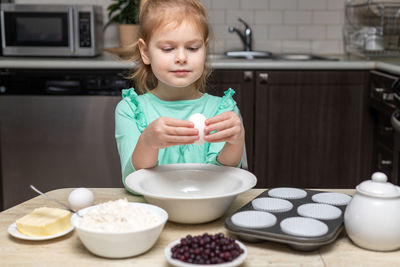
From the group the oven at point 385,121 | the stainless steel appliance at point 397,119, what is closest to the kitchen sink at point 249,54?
the oven at point 385,121

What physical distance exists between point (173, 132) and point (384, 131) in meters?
2.08

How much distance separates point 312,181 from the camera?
3.04 meters

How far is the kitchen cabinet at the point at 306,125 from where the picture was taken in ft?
9.53

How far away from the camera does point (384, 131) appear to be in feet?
9.25

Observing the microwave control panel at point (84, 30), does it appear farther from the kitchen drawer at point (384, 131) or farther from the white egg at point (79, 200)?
the white egg at point (79, 200)

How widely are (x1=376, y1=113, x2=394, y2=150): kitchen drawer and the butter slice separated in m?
2.12

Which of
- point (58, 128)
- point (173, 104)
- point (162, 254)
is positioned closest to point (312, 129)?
point (58, 128)

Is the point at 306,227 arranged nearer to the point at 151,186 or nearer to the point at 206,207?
the point at 206,207

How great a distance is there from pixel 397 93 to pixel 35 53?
2.06 m

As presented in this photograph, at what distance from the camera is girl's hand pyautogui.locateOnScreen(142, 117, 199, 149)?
1.01 metres

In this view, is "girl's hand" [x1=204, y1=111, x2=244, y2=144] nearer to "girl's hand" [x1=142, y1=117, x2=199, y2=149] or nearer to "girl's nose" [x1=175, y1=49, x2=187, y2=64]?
"girl's hand" [x1=142, y1=117, x2=199, y2=149]

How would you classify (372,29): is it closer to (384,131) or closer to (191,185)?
(384,131)

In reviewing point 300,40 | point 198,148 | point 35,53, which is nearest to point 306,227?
point 198,148

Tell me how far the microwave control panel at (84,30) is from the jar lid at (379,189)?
96.4 inches
